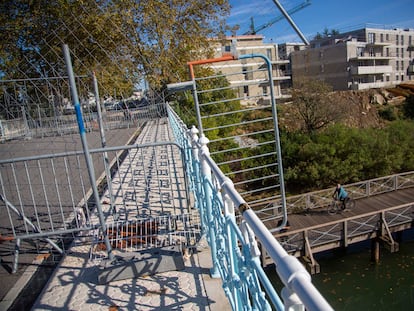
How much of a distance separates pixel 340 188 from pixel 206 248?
10572mm

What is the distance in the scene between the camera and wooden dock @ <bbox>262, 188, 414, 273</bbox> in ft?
34.2

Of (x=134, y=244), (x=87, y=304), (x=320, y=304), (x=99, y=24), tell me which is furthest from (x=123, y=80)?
(x=320, y=304)

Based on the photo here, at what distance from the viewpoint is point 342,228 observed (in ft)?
35.2

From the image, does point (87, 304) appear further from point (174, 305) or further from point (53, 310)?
point (174, 305)

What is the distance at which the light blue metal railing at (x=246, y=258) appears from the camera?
28.8 inches

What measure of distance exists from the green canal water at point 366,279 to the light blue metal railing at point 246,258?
875 cm

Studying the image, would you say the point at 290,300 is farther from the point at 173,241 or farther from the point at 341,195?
the point at 341,195

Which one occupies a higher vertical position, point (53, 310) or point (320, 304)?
point (320, 304)

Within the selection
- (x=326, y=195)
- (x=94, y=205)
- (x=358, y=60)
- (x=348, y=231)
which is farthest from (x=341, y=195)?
(x=358, y=60)

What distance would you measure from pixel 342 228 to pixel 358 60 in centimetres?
2898

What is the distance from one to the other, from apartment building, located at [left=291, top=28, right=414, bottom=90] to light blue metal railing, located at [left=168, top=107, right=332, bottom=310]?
33103 millimetres

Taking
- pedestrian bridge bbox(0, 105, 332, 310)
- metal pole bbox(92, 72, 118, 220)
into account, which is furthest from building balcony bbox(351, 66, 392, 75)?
metal pole bbox(92, 72, 118, 220)

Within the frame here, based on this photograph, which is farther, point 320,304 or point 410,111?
point 410,111

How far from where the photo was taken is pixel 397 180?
45.8ft
